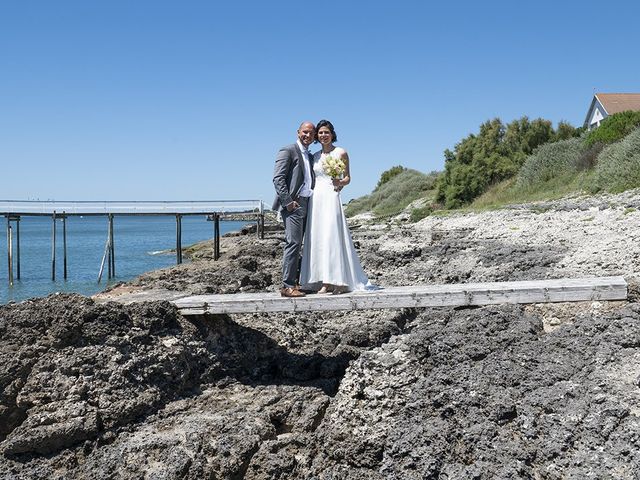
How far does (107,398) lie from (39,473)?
920 millimetres

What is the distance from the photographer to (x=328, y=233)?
8055mm

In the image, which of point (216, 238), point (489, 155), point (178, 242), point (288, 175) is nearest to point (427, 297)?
point (288, 175)

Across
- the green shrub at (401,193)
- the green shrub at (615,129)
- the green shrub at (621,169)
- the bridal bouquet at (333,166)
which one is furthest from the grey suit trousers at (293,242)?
the green shrub at (401,193)

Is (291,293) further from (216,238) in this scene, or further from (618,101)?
(618,101)

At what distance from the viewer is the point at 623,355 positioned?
234 inches

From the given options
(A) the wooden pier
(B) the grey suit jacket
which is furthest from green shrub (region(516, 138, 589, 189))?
(B) the grey suit jacket

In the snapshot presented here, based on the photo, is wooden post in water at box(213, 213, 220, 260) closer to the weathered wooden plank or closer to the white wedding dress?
the white wedding dress

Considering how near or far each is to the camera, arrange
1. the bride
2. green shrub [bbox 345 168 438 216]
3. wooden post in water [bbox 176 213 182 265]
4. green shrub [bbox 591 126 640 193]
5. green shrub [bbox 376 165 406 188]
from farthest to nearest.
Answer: green shrub [bbox 376 165 406 188] < green shrub [bbox 345 168 438 216] < wooden post in water [bbox 176 213 182 265] < green shrub [bbox 591 126 640 193] < the bride

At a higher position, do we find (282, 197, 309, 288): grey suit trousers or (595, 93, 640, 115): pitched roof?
(595, 93, 640, 115): pitched roof

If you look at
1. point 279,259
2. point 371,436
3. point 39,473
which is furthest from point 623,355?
point 279,259

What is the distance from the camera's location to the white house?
175 feet

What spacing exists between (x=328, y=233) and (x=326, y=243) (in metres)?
0.12

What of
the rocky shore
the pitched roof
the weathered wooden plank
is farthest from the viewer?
the pitched roof

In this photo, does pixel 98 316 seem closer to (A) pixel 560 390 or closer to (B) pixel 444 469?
(B) pixel 444 469
